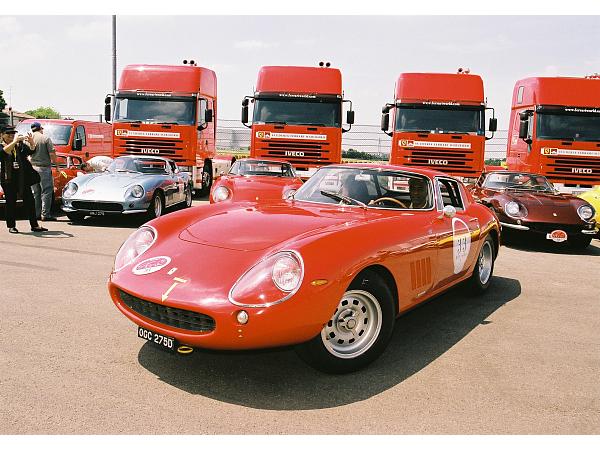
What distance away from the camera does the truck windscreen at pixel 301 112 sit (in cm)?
1342

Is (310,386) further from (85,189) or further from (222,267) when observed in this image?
(85,189)

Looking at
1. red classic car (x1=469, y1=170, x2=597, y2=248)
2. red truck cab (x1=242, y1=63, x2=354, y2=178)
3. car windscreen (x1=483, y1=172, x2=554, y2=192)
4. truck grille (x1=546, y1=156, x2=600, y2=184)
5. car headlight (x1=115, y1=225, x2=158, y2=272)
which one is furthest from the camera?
red truck cab (x1=242, y1=63, x2=354, y2=178)

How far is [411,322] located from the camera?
4652mm

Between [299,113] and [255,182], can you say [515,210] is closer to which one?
[255,182]

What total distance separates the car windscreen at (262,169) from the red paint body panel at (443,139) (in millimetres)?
3029

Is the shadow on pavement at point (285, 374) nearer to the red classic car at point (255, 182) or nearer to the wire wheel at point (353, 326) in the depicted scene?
the wire wheel at point (353, 326)

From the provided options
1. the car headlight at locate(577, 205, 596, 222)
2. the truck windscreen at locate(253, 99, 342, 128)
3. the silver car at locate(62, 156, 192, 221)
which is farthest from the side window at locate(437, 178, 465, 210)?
the truck windscreen at locate(253, 99, 342, 128)

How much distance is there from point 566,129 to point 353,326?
11220 mm

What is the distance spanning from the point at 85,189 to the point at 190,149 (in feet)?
17.2

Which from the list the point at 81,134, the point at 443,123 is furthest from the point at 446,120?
the point at 81,134

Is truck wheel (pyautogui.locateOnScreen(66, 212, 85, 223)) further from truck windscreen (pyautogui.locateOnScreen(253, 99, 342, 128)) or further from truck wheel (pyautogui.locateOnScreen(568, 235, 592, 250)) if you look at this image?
truck wheel (pyautogui.locateOnScreen(568, 235, 592, 250))

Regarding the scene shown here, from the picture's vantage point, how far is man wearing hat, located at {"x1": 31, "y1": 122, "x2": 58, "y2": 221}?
9.55 metres

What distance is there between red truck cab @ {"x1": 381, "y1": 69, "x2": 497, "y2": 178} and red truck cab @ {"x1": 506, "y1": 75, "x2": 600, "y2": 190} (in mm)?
1080
